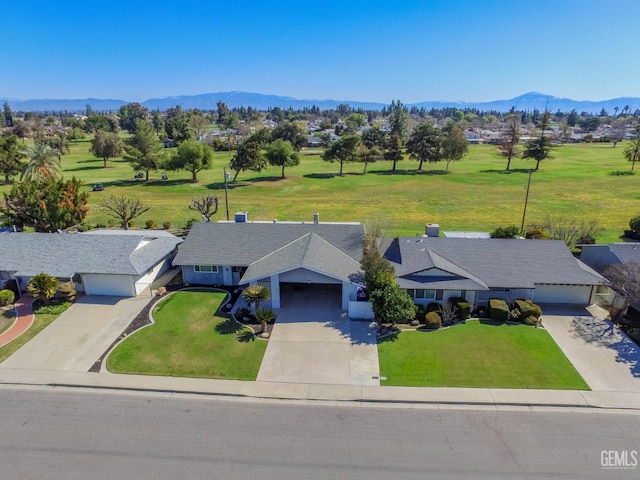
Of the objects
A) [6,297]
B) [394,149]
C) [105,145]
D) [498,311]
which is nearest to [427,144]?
[394,149]

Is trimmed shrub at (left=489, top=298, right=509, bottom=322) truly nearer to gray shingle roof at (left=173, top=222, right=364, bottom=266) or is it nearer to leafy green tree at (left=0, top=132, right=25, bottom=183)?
gray shingle roof at (left=173, top=222, right=364, bottom=266)

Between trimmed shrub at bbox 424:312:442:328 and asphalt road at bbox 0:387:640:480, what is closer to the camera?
asphalt road at bbox 0:387:640:480

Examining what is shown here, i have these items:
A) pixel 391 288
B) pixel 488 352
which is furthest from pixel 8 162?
pixel 488 352

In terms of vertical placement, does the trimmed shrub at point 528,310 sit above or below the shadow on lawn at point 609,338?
above

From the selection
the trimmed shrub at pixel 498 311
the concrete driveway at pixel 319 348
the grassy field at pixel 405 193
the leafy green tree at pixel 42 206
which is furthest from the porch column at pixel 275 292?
the leafy green tree at pixel 42 206

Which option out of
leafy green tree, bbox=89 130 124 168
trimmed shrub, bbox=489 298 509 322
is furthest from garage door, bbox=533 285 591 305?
leafy green tree, bbox=89 130 124 168

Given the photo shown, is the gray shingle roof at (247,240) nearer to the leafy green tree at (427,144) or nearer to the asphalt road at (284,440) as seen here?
the asphalt road at (284,440)
